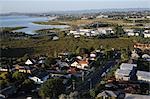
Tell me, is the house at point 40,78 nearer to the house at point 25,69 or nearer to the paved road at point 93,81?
the house at point 25,69

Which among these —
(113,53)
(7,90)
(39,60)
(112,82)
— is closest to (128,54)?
(113,53)


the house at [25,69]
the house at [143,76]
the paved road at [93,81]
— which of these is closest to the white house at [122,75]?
the house at [143,76]

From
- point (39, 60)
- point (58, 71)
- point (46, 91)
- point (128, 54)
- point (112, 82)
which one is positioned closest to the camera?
point (46, 91)

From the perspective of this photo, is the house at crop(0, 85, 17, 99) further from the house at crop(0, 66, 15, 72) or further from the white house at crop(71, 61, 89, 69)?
the white house at crop(71, 61, 89, 69)

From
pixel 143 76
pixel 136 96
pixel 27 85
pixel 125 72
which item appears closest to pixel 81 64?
pixel 125 72

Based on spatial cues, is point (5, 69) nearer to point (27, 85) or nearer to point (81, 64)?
point (27, 85)

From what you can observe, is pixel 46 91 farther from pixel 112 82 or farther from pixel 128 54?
pixel 128 54

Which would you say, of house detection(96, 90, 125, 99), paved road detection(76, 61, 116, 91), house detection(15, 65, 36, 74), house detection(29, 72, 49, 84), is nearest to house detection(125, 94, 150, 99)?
house detection(96, 90, 125, 99)

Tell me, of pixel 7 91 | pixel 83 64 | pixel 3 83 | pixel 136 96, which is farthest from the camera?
pixel 83 64
